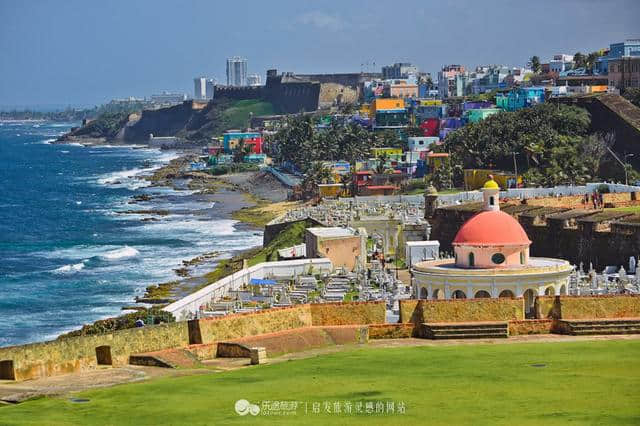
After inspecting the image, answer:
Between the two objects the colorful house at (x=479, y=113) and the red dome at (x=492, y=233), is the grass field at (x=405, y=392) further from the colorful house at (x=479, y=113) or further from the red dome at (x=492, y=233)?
the colorful house at (x=479, y=113)

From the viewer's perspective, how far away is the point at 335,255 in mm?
53188

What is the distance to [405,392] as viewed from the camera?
20.4 meters

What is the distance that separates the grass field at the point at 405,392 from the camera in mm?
18656

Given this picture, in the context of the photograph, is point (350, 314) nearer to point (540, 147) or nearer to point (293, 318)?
point (293, 318)

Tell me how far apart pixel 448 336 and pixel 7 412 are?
9925mm

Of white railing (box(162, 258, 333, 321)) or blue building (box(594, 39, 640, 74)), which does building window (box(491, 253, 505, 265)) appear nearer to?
white railing (box(162, 258, 333, 321))

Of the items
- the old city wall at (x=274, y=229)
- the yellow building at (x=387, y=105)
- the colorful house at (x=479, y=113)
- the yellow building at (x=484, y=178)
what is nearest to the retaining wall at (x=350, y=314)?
the old city wall at (x=274, y=229)

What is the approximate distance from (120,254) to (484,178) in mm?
20492

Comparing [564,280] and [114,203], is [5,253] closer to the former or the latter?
[114,203]

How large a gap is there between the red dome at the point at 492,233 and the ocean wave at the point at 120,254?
3854 centimetres

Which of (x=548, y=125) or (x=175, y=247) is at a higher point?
(x=548, y=125)

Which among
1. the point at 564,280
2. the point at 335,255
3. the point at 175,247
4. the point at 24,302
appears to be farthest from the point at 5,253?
the point at 564,280

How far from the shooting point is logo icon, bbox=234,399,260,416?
19.1 meters

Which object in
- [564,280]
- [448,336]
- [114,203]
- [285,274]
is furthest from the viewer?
[114,203]
